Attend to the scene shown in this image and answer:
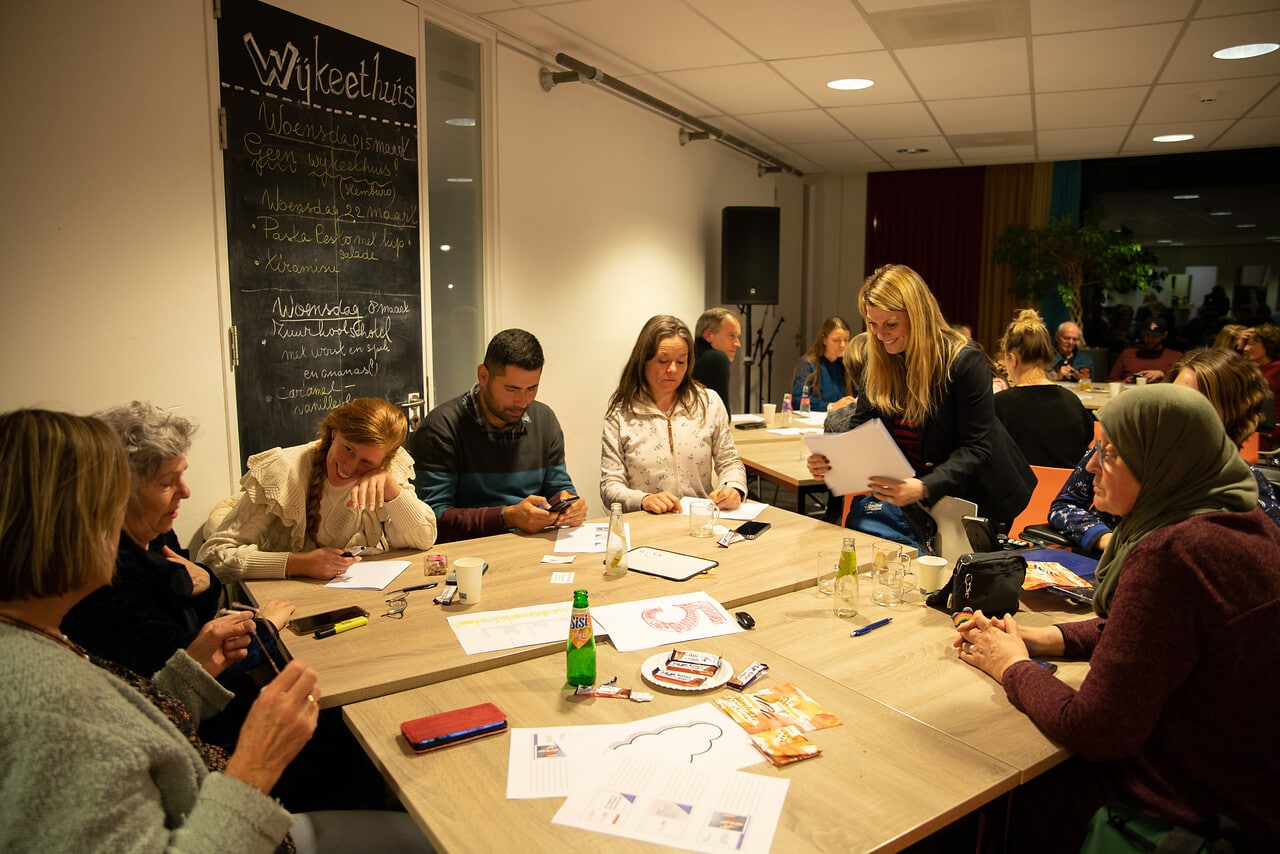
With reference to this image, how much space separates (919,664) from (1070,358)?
6653 mm

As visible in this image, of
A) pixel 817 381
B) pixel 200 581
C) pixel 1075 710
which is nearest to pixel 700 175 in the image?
pixel 817 381

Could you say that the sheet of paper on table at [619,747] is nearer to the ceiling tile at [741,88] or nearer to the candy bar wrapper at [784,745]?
the candy bar wrapper at [784,745]

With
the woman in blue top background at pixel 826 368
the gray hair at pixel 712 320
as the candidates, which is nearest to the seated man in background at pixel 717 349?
the gray hair at pixel 712 320

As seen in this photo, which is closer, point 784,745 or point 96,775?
point 96,775

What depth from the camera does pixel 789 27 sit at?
14.4 ft

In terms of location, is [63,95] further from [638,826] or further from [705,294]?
[705,294]

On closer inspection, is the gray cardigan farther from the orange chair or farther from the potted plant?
the potted plant

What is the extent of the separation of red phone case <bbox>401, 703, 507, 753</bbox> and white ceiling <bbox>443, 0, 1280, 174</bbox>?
3.53m

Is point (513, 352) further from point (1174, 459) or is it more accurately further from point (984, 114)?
point (984, 114)

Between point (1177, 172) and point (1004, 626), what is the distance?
8.52m

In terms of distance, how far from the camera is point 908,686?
69.9 inches

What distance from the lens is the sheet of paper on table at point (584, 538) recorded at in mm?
2697

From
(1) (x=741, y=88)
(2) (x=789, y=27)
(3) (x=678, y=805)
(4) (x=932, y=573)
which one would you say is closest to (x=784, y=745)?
(3) (x=678, y=805)

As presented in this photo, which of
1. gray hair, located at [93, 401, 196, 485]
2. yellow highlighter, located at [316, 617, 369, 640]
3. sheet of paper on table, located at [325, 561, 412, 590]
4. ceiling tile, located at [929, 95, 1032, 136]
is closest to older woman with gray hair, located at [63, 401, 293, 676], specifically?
gray hair, located at [93, 401, 196, 485]
